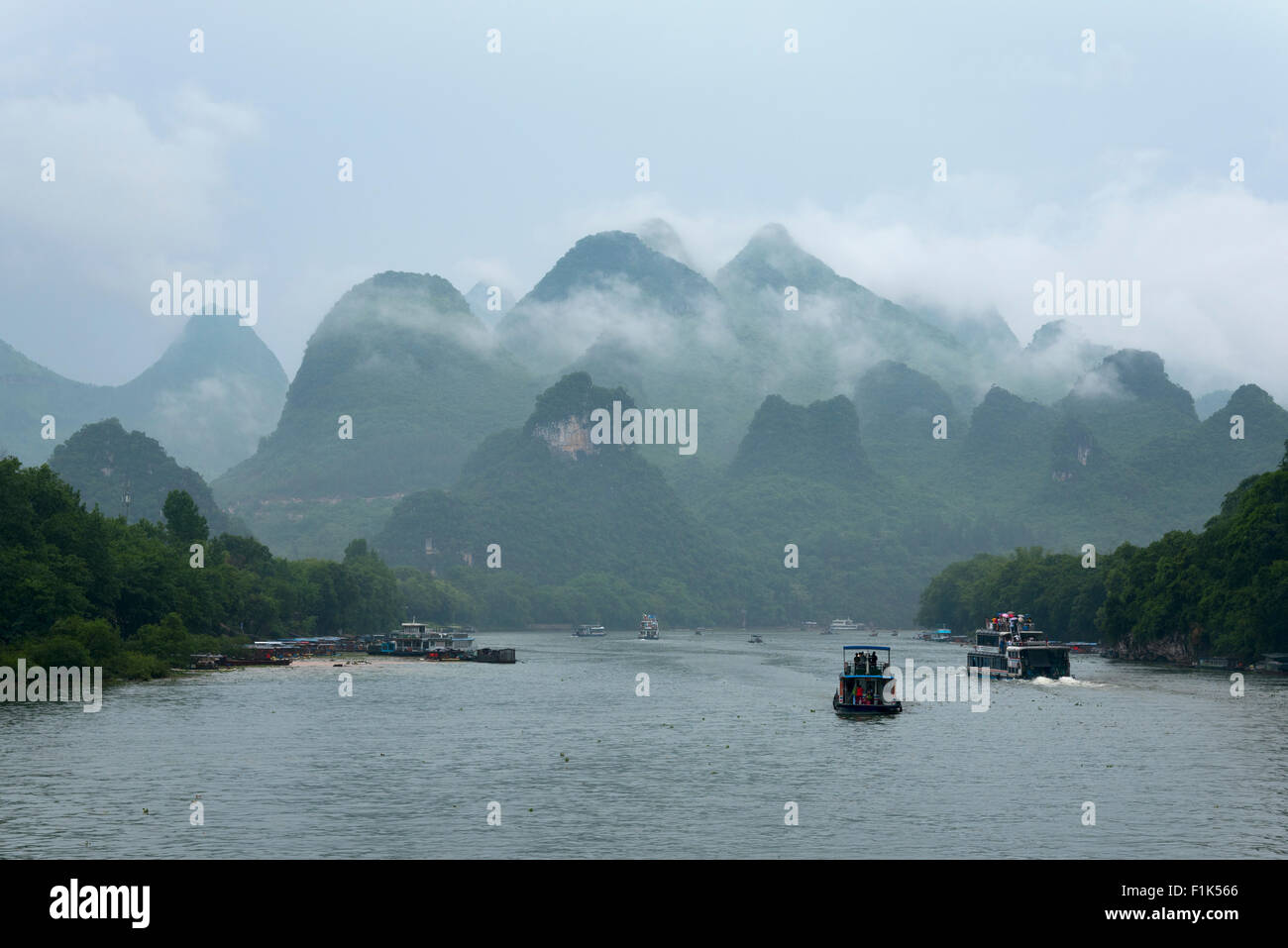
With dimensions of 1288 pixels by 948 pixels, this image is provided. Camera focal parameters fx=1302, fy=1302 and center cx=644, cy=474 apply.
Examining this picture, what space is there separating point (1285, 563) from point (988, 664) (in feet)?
90.9

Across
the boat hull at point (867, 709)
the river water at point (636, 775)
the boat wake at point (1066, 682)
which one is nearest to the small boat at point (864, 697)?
the boat hull at point (867, 709)

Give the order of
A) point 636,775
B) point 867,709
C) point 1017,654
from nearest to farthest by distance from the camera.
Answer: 1. point 636,775
2. point 867,709
3. point 1017,654

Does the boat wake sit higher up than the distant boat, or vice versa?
the distant boat

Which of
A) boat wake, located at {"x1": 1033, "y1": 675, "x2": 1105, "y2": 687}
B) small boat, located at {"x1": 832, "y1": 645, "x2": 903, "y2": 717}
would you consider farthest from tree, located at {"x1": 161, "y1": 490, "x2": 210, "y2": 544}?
small boat, located at {"x1": 832, "y1": 645, "x2": 903, "y2": 717}

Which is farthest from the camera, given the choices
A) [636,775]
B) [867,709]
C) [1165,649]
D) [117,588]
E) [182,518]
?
[182,518]

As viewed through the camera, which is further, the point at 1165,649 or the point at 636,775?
the point at 1165,649

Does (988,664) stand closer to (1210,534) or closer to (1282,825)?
(1210,534)

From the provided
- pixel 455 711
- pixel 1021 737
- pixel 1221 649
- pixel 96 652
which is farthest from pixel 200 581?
pixel 1221 649

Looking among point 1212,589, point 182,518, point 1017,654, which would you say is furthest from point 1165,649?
point 182,518

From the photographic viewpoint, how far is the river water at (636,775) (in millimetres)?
42375

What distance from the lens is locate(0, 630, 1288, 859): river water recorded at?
42375 millimetres

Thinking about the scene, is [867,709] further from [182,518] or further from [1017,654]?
[182,518]

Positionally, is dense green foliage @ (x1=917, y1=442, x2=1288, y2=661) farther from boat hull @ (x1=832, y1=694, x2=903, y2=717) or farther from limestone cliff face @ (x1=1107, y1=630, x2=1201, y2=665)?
boat hull @ (x1=832, y1=694, x2=903, y2=717)

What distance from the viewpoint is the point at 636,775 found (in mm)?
57000
